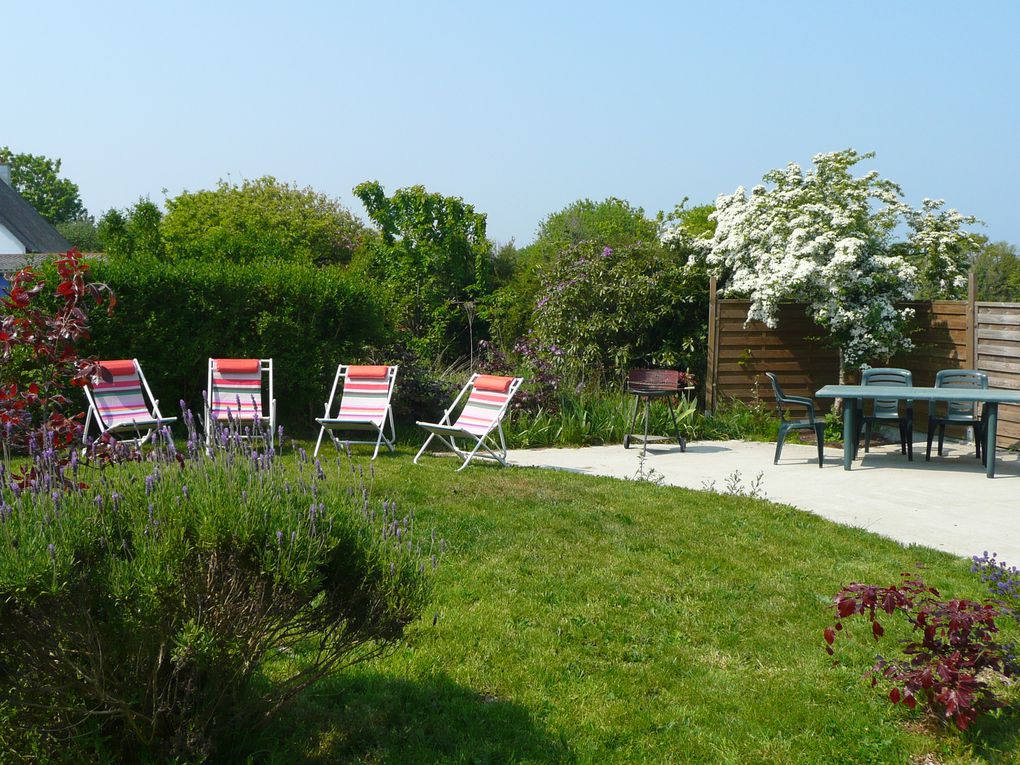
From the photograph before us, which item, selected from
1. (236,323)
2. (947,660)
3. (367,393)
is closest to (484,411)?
(367,393)

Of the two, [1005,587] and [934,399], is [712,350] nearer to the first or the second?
[934,399]

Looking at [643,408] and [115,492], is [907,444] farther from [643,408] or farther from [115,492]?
[115,492]

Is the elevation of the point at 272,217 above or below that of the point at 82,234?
below

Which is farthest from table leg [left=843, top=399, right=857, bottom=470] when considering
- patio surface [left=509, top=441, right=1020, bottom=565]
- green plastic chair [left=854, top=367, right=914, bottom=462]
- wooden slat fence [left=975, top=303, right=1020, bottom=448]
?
wooden slat fence [left=975, top=303, right=1020, bottom=448]

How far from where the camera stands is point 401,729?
3.50 metres

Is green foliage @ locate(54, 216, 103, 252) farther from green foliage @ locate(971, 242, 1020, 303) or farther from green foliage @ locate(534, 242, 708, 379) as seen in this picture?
green foliage @ locate(534, 242, 708, 379)

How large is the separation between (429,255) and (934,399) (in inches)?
391

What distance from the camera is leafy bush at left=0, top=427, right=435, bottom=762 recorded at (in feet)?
8.34

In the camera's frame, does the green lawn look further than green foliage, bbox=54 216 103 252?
No

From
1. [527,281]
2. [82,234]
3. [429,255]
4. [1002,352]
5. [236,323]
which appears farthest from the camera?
[82,234]

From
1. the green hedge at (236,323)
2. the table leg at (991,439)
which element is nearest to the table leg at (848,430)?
the table leg at (991,439)

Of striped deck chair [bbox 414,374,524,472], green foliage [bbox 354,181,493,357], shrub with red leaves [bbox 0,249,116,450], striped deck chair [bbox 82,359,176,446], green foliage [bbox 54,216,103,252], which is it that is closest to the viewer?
shrub with red leaves [bbox 0,249,116,450]

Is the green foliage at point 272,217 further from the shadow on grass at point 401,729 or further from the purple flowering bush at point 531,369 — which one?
the shadow on grass at point 401,729

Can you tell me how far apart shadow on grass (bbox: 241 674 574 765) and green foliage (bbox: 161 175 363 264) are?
1643 cm
